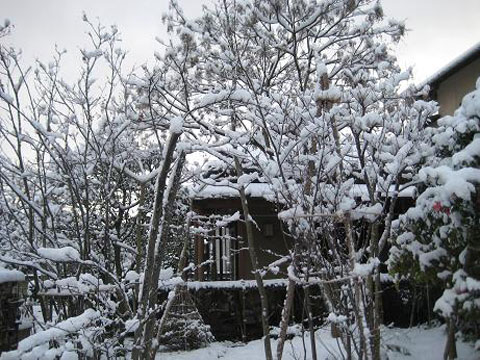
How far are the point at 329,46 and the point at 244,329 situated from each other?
20.5ft

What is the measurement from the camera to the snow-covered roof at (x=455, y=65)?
10133mm

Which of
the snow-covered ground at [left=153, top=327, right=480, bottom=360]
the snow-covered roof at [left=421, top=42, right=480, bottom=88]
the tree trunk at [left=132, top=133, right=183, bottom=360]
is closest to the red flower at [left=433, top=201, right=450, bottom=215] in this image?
the tree trunk at [left=132, top=133, right=183, bottom=360]

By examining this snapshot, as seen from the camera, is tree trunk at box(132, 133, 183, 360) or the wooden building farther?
the wooden building

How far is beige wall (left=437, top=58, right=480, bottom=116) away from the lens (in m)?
11.0

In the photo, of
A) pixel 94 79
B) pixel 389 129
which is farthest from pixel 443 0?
pixel 94 79

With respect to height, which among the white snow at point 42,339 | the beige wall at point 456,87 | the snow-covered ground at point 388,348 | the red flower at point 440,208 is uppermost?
the beige wall at point 456,87

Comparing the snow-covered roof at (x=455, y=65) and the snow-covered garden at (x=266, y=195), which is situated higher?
the snow-covered roof at (x=455, y=65)

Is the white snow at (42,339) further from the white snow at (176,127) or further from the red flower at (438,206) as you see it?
the red flower at (438,206)

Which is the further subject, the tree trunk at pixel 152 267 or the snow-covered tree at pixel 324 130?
the snow-covered tree at pixel 324 130

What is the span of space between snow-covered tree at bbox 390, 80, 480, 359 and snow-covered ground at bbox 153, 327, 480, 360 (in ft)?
8.27

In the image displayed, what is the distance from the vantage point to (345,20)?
9438 mm

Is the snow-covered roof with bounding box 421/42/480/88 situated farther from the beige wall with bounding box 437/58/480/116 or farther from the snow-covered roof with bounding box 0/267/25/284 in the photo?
the snow-covered roof with bounding box 0/267/25/284

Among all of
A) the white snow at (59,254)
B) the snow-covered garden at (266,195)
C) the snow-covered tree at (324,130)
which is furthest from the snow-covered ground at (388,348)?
the white snow at (59,254)

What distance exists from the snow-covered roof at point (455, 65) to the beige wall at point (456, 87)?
219 mm
